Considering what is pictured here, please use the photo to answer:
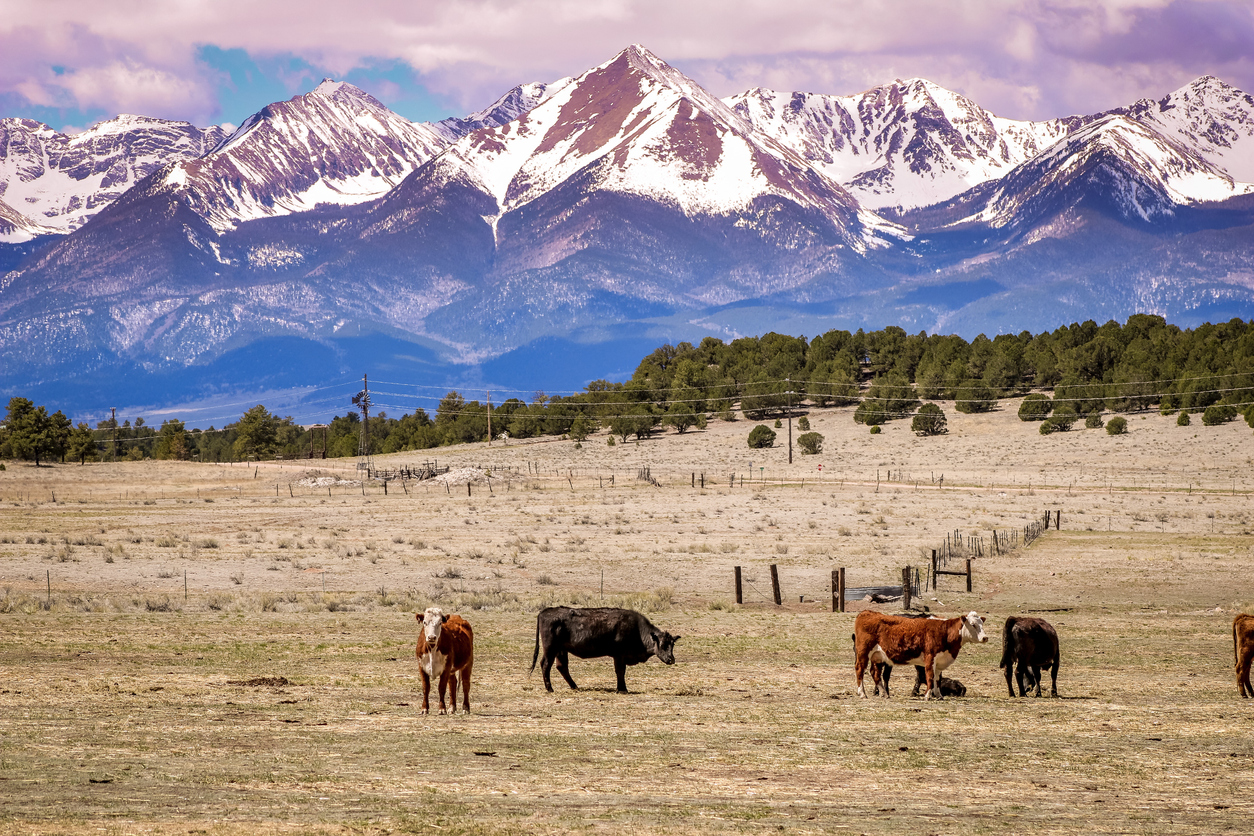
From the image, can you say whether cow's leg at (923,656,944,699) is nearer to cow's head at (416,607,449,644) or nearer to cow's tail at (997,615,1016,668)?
cow's tail at (997,615,1016,668)

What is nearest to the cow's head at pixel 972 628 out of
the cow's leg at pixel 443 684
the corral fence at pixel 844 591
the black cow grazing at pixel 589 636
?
the black cow grazing at pixel 589 636

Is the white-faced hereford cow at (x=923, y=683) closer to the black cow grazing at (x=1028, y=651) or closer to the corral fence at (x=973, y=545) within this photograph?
the black cow grazing at (x=1028, y=651)

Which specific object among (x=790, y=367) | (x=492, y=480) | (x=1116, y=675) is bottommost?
(x=1116, y=675)

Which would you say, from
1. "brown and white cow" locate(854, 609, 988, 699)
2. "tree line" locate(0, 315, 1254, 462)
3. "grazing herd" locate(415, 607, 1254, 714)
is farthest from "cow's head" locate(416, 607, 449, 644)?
"tree line" locate(0, 315, 1254, 462)

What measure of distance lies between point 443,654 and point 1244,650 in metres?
13.3

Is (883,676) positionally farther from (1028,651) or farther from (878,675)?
(1028,651)

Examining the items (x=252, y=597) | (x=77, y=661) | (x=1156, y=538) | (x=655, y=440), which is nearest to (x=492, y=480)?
(x=655, y=440)

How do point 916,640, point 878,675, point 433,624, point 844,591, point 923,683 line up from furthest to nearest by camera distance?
point 844,591, point 923,683, point 878,675, point 916,640, point 433,624

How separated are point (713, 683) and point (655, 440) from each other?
410 ft

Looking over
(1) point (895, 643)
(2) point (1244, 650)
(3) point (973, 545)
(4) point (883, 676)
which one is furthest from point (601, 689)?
(3) point (973, 545)

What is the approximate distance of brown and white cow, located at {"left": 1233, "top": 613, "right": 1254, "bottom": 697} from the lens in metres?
19.4

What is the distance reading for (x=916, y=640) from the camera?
18.8 metres

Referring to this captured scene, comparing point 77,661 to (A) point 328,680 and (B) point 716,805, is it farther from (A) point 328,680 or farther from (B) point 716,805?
(B) point 716,805

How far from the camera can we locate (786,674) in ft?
71.0
